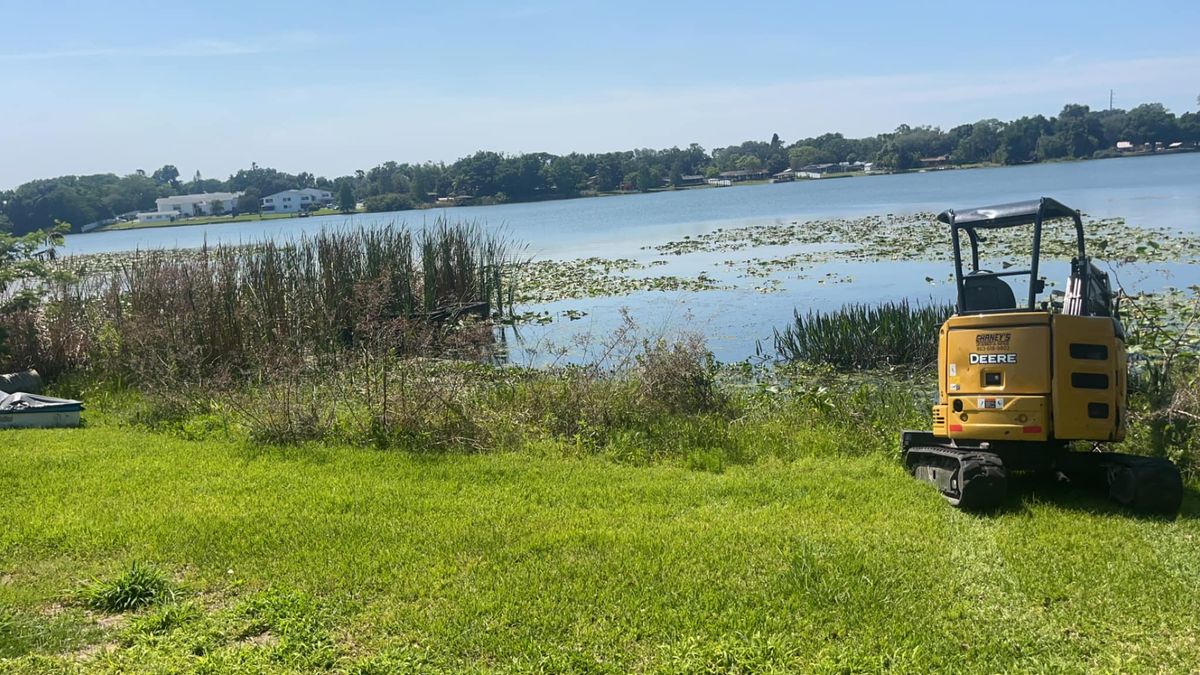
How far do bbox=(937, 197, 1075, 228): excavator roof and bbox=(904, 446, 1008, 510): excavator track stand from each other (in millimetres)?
1803

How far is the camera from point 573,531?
5.85 meters

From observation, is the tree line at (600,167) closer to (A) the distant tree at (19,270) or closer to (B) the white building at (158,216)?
(B) the white building at (158,216)

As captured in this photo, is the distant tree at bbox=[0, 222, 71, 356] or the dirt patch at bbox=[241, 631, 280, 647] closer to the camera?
the dirt patch at bbox=[241, 631, 280, 647]

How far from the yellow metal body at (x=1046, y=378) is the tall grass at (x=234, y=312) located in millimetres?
5960

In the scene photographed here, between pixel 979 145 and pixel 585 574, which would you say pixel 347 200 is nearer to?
pixel 979 145

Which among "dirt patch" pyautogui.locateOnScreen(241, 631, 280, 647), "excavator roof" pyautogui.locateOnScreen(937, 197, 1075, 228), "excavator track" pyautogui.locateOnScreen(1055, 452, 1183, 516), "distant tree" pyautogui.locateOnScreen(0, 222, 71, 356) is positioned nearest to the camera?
"dirt patch" pyautogui.locateOnScreen(241, 631, 280, 647)

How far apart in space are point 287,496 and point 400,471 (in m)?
1.04

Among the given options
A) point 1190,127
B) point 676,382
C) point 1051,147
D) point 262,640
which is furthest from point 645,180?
point 262,640

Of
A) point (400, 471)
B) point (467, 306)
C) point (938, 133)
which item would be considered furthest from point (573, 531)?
point (938, 133)

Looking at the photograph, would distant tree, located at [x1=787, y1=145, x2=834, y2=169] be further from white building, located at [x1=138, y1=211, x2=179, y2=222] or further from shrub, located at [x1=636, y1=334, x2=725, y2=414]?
shrub, located at [x1=636, y1=334, x2=725, y2=414]

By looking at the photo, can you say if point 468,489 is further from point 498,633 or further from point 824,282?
point 824,282

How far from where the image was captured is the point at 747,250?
30938 mm

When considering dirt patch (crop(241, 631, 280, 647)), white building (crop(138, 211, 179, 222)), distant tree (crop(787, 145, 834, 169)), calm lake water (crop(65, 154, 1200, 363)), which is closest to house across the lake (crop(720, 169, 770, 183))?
distant tree (crop(787, 145, 834, 169))

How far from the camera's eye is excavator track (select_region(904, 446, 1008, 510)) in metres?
6.06
